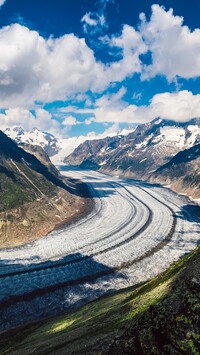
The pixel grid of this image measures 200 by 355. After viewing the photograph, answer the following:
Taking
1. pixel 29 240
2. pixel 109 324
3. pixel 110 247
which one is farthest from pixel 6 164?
pixel 109 324

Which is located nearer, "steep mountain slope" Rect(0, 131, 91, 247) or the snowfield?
the snowfield

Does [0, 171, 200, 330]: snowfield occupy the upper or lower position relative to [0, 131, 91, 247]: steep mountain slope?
lower

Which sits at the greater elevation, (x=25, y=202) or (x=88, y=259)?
(x=25, y=202)

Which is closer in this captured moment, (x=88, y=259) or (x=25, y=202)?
(x=88, y=259)

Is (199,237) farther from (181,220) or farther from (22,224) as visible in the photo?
(22,224)

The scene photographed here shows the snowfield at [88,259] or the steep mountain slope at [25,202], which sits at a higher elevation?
the steep mountain slope at [25,202]

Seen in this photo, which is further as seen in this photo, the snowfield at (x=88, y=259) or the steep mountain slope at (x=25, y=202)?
the steep mountain slope at (x=25, y=202)
